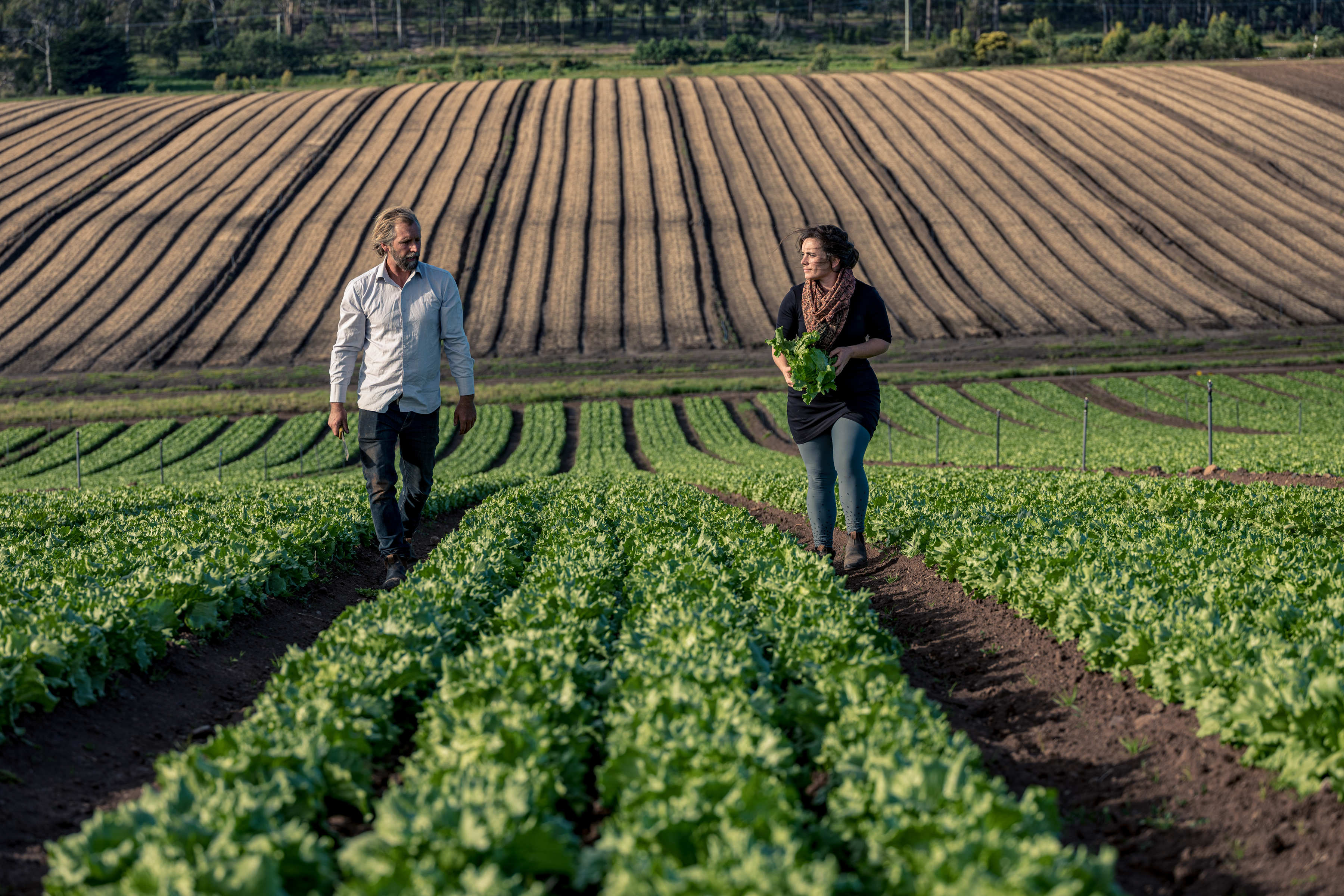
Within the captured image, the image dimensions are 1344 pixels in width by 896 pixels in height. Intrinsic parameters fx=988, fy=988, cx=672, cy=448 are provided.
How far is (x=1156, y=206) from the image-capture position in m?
62.6

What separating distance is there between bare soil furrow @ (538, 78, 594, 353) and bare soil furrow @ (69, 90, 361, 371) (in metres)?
18.7

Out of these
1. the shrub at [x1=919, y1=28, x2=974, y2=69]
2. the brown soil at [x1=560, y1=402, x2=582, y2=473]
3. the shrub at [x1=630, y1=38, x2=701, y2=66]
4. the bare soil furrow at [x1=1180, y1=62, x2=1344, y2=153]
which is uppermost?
the shrub at [x1=630, y1=38, x2=701, y2=66]

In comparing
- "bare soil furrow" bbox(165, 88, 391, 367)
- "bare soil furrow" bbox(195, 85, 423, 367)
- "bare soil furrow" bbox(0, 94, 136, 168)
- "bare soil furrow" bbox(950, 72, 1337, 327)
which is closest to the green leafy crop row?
"bare soil furrow" bbox(195, 85, 423, 367)

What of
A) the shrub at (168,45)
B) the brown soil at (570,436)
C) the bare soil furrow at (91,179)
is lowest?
the brown soil at (570,436)

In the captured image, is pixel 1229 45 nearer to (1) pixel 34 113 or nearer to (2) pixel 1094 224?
(2) pixel 1094 224

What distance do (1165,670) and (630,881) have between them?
3.71 m

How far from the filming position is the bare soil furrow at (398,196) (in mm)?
51781

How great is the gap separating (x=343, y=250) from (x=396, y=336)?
54240mm

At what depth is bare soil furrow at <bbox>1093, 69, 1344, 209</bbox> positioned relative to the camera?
64.8 metres

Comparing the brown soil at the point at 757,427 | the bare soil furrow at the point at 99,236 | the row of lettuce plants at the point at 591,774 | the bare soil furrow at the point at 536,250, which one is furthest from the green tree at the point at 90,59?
the row of lettuce plants at the point at 591,774

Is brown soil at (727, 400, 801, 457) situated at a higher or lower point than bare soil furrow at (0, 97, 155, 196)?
lower

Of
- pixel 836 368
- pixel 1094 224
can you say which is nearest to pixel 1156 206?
pixel 1094 224

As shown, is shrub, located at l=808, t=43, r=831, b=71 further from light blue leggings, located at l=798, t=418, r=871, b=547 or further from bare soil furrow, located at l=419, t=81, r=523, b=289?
light blue leggings, located at l=798, t=418, r=871, b=547

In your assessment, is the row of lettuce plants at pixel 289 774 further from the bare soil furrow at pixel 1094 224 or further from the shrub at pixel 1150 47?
A: the shrub at pixel 1150 47
